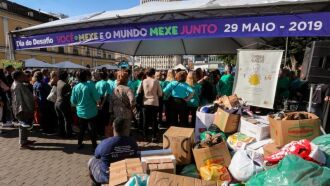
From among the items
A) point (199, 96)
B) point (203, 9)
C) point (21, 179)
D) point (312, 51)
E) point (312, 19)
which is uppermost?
point (203, 9)

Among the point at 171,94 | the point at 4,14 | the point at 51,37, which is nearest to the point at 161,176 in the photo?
the point at 171,94

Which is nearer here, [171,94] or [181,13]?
[181,13]

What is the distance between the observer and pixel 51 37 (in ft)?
24.1

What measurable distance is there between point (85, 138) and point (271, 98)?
4833 millimetres

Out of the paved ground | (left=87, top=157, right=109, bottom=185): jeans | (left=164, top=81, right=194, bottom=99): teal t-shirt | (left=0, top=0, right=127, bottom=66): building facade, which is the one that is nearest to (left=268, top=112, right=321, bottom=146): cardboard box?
(left=87, top=157, right=109, bottom=185): jeans

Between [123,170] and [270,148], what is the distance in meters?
2.05

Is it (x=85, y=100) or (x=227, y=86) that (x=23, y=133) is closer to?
(x=85, y=100)

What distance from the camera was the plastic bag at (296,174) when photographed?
2.50 meters

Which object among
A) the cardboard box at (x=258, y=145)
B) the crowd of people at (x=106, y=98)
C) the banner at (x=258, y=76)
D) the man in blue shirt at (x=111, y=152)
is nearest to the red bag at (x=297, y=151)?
the cardboard box at (x=258, y=145)

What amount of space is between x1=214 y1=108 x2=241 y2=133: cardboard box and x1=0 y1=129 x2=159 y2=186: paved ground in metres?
2.18

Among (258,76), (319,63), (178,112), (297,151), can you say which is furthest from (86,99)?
(319,63)

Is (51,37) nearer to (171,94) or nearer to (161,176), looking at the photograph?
(171,94)

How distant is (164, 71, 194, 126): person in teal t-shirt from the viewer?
23.3ft

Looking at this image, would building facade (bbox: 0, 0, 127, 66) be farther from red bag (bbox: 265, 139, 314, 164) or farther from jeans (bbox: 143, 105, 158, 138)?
red bag (bbox: 265, 139, 314, 164)
